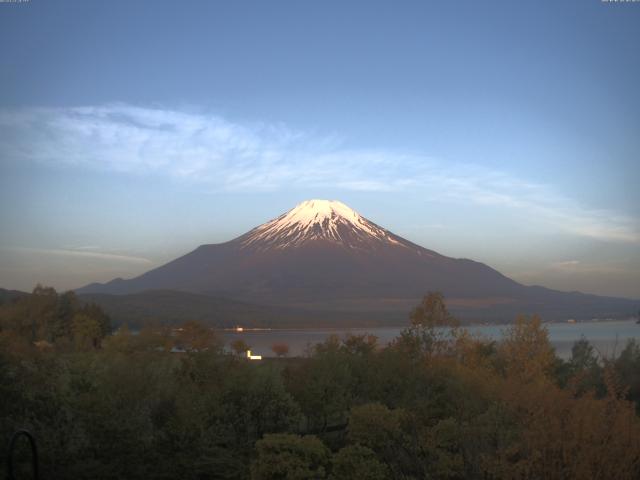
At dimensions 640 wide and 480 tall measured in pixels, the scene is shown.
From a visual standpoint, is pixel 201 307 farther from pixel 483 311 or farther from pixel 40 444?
Result: pixel 40 444

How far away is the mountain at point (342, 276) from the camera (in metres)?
142

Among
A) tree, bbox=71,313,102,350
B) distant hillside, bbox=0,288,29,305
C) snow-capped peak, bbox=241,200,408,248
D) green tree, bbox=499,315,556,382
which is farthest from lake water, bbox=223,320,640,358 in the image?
snow-capped peak, bbox=241,200,408,248

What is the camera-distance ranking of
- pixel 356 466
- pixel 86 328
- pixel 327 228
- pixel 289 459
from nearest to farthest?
pixel 356 466
pixel 289 459
pixel 86 328
pixel 327 228

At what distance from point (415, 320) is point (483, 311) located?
114753 millimetres

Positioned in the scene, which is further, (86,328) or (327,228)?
(327,228)

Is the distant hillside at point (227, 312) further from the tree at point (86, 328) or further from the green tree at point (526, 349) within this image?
the green tree at point (526, 349)

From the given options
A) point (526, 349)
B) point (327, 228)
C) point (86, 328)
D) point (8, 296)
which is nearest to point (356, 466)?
Result: point (526, 349)

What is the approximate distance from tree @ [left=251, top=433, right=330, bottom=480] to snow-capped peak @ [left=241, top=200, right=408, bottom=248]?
14672 centimetres

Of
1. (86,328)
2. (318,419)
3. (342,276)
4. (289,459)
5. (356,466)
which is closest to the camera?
(356,466)

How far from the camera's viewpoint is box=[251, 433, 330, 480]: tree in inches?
402

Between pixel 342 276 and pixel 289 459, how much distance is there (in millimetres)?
138366

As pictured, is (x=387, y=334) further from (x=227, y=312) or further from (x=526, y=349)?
(x=526, y=349)

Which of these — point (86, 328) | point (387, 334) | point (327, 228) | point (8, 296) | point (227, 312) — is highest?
point (327, 228)

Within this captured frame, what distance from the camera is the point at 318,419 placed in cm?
1688
